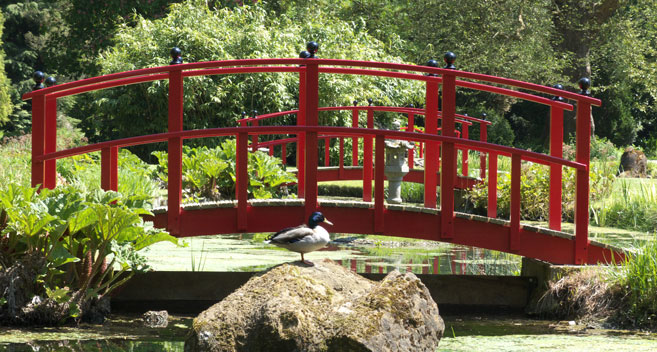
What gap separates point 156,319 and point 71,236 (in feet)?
2.70

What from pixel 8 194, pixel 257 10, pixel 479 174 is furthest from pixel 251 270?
pixel 257 10

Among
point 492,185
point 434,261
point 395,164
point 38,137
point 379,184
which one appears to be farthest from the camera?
point 395,164

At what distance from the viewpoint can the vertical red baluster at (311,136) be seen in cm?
638

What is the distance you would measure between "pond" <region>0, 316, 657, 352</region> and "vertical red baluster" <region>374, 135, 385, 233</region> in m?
0.95

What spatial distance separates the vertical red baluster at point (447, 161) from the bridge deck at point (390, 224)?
0.07 meters

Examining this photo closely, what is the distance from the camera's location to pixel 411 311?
4.66 metres

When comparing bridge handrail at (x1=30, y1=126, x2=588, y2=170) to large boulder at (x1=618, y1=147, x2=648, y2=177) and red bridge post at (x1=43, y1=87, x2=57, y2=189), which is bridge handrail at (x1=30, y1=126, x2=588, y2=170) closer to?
red bridge post at (x1=43, y1=87, x2=57, y2=189)

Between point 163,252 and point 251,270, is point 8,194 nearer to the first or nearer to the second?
point 251,270

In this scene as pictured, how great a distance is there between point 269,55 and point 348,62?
10.8 metres

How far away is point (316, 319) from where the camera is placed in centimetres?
458

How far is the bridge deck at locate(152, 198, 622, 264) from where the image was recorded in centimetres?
662

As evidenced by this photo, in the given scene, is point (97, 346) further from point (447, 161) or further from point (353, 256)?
point (353, 256)

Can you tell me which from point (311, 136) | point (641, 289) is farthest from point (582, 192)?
point (311, 136)

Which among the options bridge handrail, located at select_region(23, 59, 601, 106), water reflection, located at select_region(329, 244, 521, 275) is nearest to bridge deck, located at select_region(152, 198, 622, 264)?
water reflection, located at select_region(329, 244, 521, 275)
